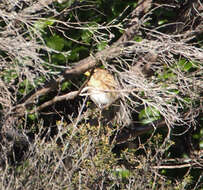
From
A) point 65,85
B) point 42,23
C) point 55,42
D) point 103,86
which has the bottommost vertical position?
point 103,86

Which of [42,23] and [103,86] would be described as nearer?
[42,23]

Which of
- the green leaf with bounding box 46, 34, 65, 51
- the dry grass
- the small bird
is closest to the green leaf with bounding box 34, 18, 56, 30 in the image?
the dry grass

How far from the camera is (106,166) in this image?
15.2ft

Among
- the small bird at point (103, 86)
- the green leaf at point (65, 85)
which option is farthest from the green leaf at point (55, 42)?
the small bird at point (103, 86)

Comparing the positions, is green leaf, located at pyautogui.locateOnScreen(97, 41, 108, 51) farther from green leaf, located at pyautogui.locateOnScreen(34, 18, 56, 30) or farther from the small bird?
green leaf, located at pyautogui.locateOnScreen(34, 18, 56, 30)

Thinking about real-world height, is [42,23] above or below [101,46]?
above

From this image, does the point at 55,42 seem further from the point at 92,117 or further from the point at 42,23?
the point at 92,117

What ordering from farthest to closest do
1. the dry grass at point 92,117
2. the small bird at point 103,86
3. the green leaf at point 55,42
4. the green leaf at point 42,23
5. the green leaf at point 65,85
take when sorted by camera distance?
1. the small bird at point 103,86
2. the green leaf at point 65,85
3. the green leaf at point 55,42
4. the green leaf at point 42,23
5. the dry grass at point 92,117

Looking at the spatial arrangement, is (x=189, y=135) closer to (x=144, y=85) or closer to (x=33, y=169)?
(x=144, y=85)

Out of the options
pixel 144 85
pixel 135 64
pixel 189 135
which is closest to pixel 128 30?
pixel 135 64


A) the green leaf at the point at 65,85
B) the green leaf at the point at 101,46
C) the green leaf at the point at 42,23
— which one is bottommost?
the green leaf at the point at 65,85

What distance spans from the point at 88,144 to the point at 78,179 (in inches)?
14.0

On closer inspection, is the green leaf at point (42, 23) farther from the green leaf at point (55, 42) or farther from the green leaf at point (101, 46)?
the green leaf at point (101, 46)

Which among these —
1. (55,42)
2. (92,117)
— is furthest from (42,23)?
(92,117)
